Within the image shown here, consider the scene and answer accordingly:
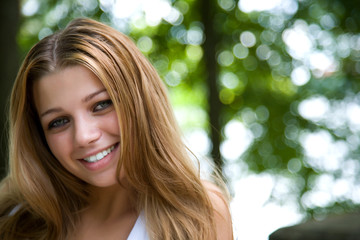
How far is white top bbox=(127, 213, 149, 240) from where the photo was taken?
2273mm

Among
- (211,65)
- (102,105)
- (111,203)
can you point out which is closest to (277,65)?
(211,65)

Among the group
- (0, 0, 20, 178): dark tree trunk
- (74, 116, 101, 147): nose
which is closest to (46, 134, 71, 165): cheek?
(74, 116, 101, 147): nose

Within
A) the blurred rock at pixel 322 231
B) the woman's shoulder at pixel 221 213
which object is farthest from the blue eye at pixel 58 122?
the blurred rock at pixel 322 231

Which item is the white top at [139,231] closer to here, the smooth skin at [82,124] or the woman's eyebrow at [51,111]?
the smooth skin at [82,124]

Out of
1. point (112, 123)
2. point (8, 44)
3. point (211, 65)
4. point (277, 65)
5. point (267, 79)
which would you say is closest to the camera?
point (112, 123)

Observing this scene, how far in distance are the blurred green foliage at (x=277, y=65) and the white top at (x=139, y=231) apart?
5566mm

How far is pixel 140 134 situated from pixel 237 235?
0.79m

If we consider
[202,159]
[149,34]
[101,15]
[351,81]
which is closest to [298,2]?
[351,81]

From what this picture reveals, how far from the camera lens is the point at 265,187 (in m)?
9.00

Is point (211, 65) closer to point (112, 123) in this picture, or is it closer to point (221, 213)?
point (221, 213)

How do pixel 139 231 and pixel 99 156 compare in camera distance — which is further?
pixel 139 231

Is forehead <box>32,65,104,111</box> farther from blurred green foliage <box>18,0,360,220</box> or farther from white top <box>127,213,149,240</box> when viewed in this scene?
blurred green foliage <box>18,0,360,220</box>

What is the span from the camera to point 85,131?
2.05 metres

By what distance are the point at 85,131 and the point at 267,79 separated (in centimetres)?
690
